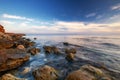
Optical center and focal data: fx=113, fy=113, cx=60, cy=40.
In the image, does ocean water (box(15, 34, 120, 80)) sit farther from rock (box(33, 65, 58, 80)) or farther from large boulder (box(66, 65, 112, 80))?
large boulder (box(66, 65, 112, 80))

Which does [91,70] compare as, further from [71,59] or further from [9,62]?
[9,62]

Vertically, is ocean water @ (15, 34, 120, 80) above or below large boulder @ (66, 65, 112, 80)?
below

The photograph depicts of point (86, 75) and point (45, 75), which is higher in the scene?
point (86, 75)

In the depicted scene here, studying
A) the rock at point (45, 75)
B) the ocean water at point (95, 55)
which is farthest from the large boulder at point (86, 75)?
the ocean water at point (95, 55)

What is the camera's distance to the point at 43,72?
417 inches

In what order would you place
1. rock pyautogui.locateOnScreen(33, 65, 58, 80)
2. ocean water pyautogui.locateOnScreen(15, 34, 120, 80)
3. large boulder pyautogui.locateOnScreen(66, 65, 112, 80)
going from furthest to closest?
ocean water pyautogui.locateOnScreen(15, 34, 120, 80) → rock pyautogui.locateOnScreen(33, 65, 58, 80) → large boulder pyautogui.locateOnScreen(66, 65, 112, 80)

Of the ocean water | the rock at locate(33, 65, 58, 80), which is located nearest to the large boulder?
the rock at locate(33, 65, 58, 80)

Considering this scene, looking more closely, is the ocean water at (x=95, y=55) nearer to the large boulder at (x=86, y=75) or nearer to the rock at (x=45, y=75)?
the rock at (x=45, y=75)

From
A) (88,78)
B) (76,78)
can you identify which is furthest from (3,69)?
(88,78)

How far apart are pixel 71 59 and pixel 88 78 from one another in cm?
895

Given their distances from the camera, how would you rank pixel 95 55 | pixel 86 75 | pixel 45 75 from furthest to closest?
pixel 95 55, pixel 45 75, pixel 86 75

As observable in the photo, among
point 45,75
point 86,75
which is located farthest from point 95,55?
point 45,75

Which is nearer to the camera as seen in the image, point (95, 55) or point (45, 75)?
point (45, 75)

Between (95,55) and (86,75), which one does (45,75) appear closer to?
(86,75)
